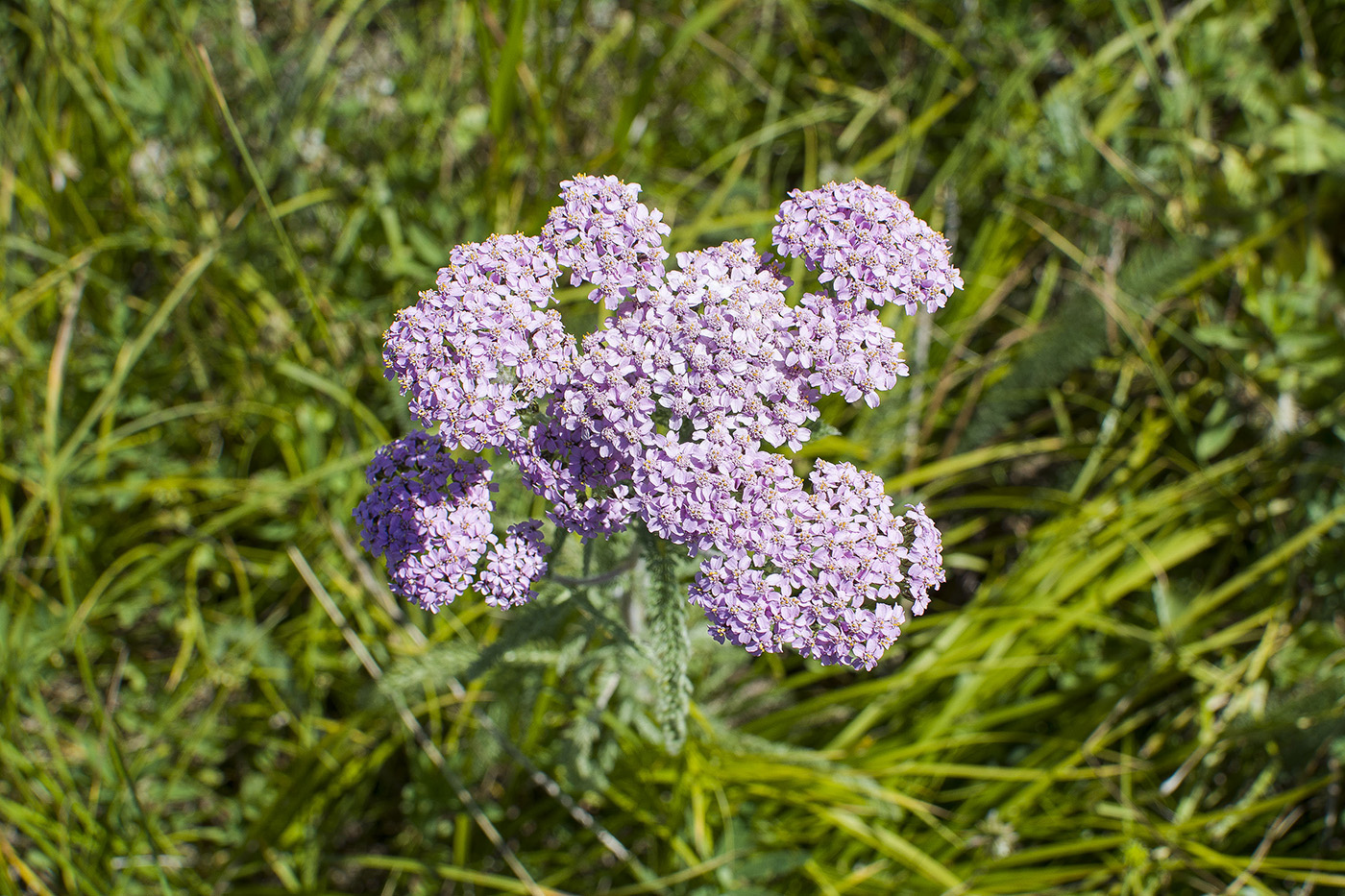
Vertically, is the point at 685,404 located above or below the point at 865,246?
below

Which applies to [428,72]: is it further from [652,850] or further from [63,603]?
[652,850]

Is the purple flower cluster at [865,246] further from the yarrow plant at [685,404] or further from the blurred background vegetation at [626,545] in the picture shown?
the blurred background vegetation at [626,545]

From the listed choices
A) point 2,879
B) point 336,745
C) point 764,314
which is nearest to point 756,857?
point 336,745

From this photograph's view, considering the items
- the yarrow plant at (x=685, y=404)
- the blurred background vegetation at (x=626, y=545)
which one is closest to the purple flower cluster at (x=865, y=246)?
the yarrow plant at (x=685, y=404)

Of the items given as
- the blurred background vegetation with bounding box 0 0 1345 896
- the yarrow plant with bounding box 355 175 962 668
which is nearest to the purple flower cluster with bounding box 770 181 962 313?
the yarrow plant with bounding box 355 175 962 668

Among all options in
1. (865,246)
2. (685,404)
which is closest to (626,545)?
(685,404)

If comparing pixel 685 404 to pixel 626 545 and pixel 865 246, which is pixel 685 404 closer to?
pixel 865 246

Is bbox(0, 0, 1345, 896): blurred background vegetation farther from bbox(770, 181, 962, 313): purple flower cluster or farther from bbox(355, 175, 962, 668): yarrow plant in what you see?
bbox(770, 181, 962, 313): purple flower cluster
